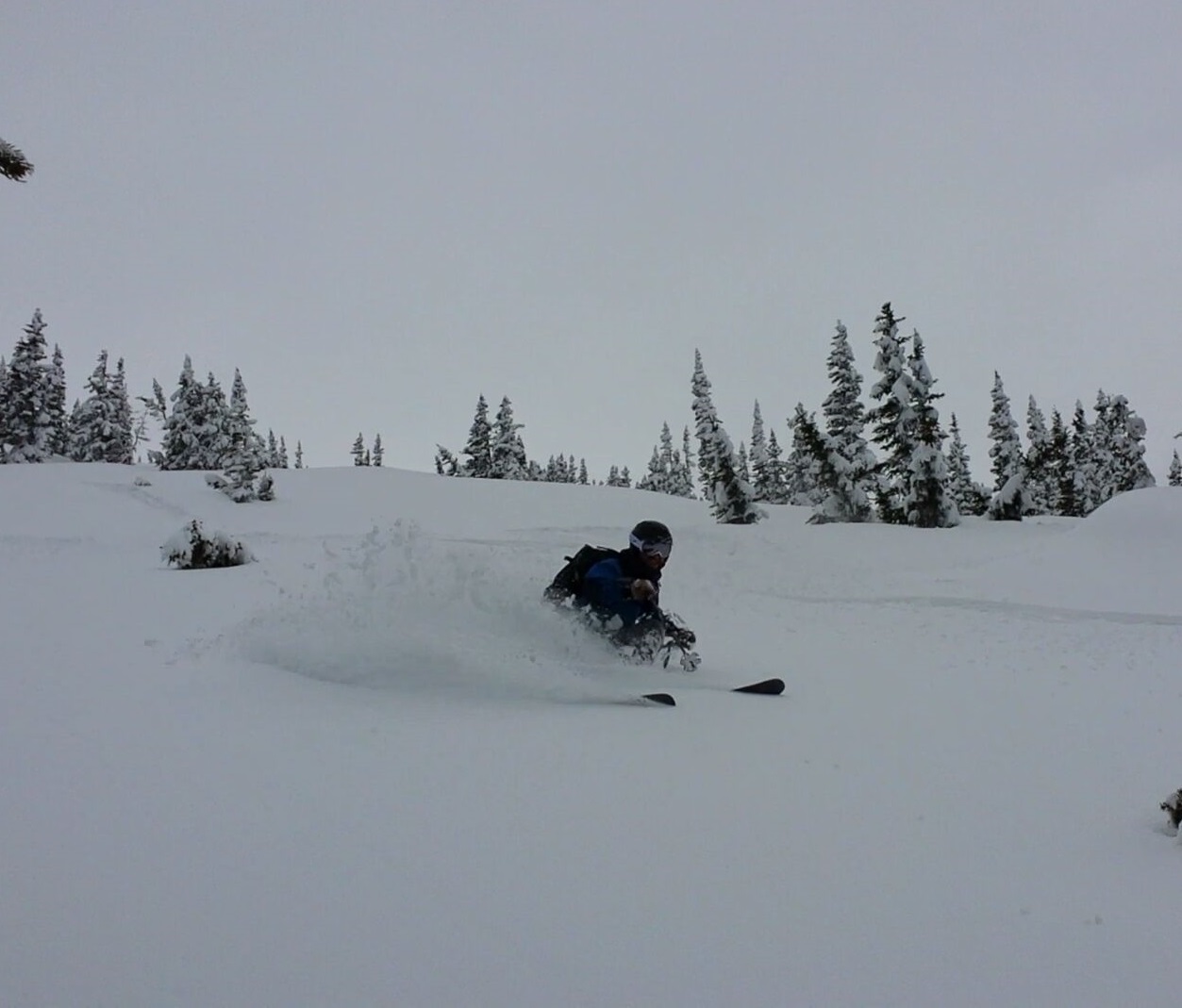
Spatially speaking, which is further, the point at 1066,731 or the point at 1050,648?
the point at 1050,648

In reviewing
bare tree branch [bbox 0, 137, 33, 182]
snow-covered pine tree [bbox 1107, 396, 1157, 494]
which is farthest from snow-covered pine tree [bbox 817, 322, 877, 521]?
bare tree branch [bbox 0, 137, 33, 182]

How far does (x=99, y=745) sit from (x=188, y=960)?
2.18 metres

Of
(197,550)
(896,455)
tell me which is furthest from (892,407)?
(197,550)

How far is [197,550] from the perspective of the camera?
12742mm

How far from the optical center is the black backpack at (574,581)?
7.00 meters

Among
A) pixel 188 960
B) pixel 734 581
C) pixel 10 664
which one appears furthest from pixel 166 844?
pixel 734 581

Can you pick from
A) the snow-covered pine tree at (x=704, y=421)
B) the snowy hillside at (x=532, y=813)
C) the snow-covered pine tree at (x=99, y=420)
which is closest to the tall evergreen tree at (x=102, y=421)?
the snow-covered pine tree at (x=99, y=420)

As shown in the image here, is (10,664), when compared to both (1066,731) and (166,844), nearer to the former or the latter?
(166,844)

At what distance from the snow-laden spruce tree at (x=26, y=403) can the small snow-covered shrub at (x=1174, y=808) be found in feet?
201

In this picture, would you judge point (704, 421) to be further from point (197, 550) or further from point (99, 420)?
point (99, 420)

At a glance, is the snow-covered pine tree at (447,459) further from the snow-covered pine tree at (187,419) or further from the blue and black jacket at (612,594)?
the blue and black jacket at (612,594)

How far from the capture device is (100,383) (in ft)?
195

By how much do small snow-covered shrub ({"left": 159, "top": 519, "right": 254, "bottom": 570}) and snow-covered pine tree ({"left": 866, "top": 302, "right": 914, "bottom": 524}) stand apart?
28112 mm

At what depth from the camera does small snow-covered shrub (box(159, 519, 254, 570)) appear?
41.3ft
